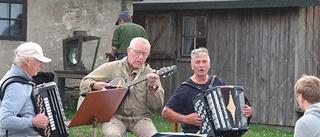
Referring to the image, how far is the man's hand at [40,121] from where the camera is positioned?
610 centimetres

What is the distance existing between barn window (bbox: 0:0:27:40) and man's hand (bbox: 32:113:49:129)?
7.04 m

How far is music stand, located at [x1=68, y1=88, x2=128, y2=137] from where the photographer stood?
6.67m

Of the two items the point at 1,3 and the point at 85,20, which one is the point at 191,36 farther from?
the point at 1,3

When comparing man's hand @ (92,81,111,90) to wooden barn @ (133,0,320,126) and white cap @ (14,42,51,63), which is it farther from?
wooden barn @ (133,0,320,126)

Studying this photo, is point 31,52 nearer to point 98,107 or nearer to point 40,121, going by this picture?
point 40,121

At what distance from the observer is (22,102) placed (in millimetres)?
6172

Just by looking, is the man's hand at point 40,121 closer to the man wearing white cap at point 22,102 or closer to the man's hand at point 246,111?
the man wearing white cap at point 22,102

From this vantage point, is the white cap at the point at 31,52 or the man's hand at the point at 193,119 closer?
the white cap at the point at 31,52

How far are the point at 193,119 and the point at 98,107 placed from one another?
852 mm

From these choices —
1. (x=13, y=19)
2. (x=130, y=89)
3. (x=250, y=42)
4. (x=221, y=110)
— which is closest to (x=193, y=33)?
(x=250, y=42)

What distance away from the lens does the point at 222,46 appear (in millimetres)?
14422

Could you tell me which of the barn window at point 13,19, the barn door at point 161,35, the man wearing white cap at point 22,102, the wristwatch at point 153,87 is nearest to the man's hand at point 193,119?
the wristwatch at point 153,87

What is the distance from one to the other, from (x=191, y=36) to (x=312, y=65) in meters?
2.86

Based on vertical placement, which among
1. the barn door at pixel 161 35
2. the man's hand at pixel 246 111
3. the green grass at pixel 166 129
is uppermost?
the barn door at pixel 161 35
